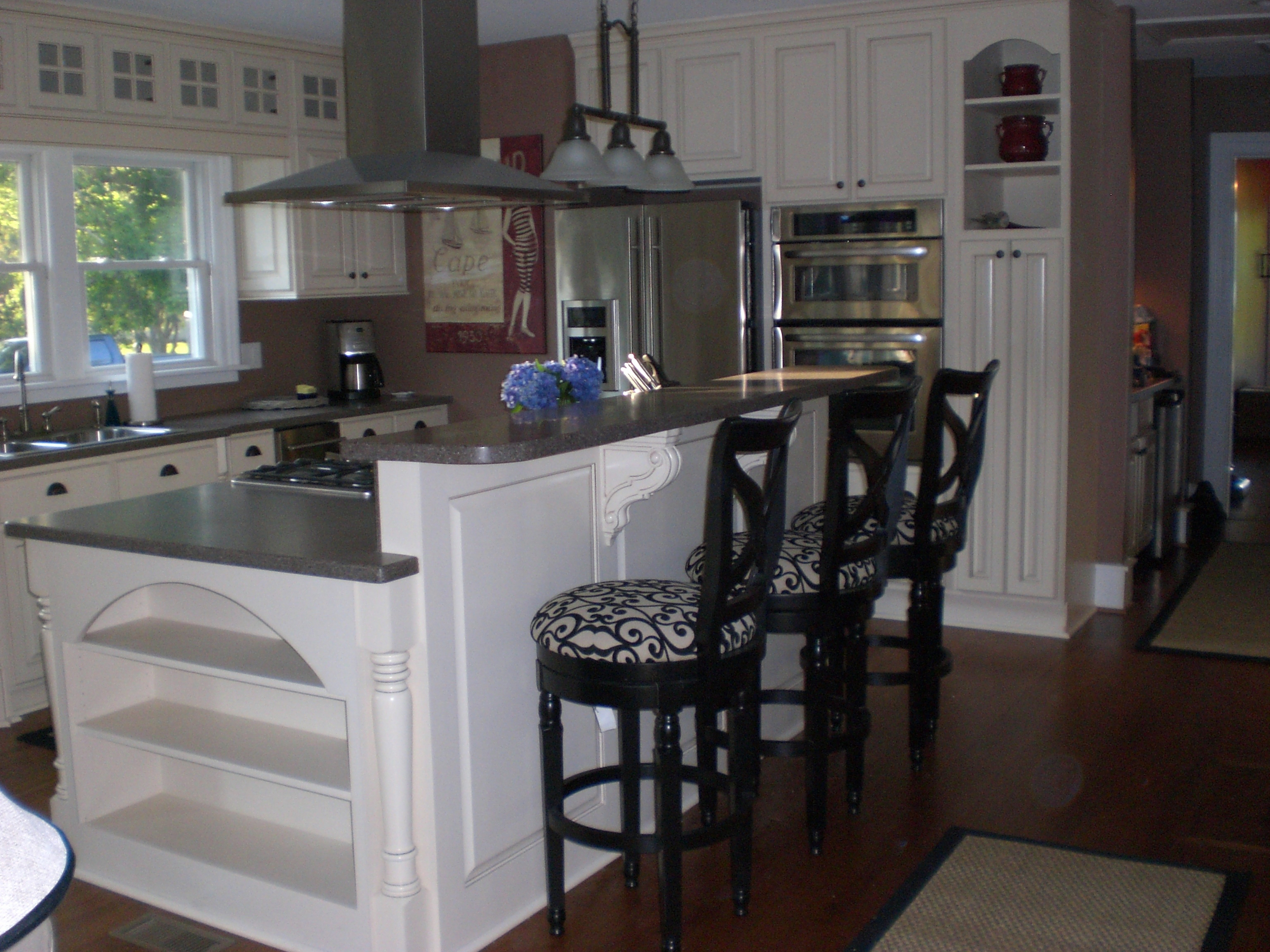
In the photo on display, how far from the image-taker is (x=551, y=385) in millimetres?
2957

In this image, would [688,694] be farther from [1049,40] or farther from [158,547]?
[1049,40]

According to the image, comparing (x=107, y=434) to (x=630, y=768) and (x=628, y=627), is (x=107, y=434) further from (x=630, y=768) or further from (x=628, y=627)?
(x=628, y=627)

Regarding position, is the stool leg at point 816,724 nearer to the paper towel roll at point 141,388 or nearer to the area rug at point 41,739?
the area rug at point 41,739

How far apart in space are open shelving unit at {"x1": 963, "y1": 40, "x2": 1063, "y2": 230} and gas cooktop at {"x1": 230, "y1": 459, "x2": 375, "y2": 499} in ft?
8.39

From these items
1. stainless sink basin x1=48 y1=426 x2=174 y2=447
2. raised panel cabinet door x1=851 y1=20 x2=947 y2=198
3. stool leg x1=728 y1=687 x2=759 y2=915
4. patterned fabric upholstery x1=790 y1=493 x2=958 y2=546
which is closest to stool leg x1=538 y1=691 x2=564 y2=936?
stool leg x1=728 y1=687 x2=759 y2=915

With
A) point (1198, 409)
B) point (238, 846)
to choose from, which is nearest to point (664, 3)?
point (238, 846)

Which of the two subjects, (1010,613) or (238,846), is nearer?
(238,846)

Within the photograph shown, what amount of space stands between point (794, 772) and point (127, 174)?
138 inches

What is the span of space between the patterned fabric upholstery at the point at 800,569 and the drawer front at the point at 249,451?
2.28 meters

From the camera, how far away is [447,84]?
10.2 ft

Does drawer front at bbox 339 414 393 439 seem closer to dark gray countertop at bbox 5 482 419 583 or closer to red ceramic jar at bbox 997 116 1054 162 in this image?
dark gray countertop at bbox 5 482 419 583

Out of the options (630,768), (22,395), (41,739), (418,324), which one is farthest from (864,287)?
(41,739)

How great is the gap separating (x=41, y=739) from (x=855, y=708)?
247 cm

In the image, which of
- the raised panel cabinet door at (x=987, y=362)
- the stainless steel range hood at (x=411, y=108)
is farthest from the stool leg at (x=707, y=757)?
the raised panel cabinet door at (x=987, y=362)
